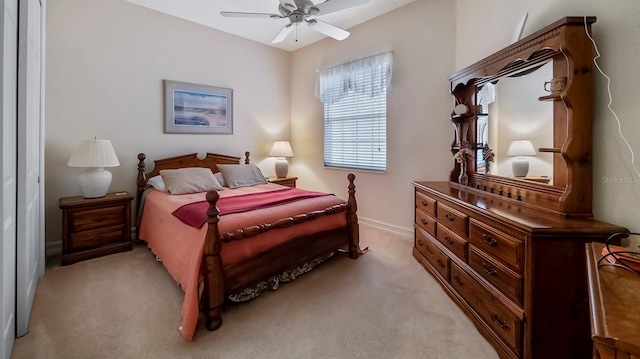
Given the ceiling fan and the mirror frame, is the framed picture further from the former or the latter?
the mirror frame

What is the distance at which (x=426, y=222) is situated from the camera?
2.77 metres

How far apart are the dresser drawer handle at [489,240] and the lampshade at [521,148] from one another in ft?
2.32

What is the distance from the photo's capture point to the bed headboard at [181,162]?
3.60 metres

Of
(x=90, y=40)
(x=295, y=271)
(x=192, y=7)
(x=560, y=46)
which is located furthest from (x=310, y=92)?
(x=560, y=46)

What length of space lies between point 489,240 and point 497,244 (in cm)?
7

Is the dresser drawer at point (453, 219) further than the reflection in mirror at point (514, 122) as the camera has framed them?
Yes

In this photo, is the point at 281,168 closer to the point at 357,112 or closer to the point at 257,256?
the point at 357,112

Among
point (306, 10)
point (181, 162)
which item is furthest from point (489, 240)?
point (181, 162)

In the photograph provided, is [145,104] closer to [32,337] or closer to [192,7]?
[192,7]

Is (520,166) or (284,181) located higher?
(520,166)

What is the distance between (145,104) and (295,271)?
2.89 metres

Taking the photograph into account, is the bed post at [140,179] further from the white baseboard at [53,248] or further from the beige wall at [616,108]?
the beige wall at [616,108]

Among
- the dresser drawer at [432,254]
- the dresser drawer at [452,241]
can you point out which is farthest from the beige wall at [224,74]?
the dresser drawer at [452,241]

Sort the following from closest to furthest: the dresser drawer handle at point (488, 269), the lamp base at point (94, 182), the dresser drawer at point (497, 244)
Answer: the dresser drawer at point (497, 244) → the dresser drawer handle at point (488, 269) → the lamp base at point (94, 182)
